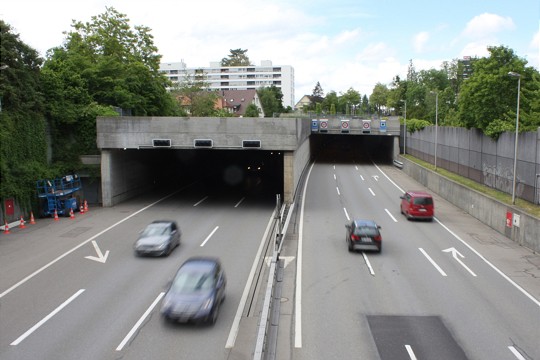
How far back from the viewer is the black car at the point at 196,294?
51.2 ft

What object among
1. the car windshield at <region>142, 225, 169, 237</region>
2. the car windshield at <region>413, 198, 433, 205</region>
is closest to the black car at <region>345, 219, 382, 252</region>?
the car windshield at <region>413, 198, 433, 205</region>

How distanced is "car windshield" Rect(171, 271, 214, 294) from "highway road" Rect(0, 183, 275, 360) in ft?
3.86

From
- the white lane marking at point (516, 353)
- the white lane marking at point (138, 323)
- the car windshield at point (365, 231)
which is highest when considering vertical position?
the car windshield at point (365, 231)

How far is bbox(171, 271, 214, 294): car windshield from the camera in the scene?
645 inches

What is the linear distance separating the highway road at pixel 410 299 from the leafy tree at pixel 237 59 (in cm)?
16823

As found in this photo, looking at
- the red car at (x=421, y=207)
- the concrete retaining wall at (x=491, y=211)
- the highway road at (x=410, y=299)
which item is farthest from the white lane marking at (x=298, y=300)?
the concrete retaining wall at (x=491, y=211)

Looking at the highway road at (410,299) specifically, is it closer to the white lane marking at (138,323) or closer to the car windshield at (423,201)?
the car windshield at (423,201)

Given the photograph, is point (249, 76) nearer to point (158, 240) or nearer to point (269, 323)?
point (158, 240)

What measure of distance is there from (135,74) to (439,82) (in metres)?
89.7

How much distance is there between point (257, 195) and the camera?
43.3 meters

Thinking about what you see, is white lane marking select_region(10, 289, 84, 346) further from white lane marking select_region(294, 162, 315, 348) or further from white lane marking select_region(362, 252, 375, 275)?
white lane marking select_region(362, 252, 375, 275)

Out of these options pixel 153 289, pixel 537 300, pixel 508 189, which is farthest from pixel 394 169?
pixel 153 289

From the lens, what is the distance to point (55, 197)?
33.7 meters

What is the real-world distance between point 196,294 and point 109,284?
5708 millimetres
